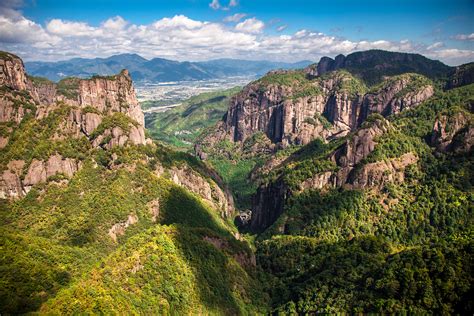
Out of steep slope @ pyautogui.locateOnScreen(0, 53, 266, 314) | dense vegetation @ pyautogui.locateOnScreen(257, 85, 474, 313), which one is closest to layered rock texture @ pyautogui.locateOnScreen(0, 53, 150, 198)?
steep slope @ pyautogui.locateOnScreen(0, 53, 266, 314)

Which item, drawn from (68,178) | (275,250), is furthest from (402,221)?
(68,178)

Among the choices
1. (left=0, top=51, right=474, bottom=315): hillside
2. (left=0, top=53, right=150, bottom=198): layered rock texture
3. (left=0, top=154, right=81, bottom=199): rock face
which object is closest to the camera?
(left=0, top=51, right=474, bottom=315): hillside

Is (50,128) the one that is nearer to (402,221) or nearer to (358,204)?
(358,204)

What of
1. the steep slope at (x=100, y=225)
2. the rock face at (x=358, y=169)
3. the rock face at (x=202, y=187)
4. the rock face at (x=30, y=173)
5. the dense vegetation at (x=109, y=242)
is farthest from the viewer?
the rock face at (x=202, y=187)

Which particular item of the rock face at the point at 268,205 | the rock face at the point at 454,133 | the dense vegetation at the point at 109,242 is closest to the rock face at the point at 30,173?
the dense vegetation at the point at 109,242

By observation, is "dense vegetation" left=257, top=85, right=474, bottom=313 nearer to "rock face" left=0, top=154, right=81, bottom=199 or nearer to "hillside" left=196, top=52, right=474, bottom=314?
"hillside" left=196, top=52, right=474, bottom=314

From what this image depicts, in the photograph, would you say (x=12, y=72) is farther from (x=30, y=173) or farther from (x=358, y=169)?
(x=358, y=169)

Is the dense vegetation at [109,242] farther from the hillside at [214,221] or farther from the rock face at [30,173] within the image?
the rock face at [30,173]

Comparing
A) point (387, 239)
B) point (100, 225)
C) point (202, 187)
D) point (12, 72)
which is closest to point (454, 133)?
point (387, 239)
